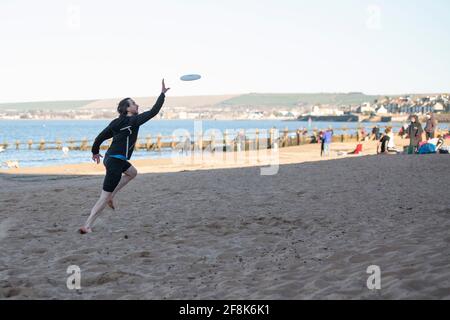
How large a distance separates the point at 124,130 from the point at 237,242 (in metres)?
2.04

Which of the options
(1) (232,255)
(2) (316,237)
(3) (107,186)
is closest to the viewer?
(1) (232,255)

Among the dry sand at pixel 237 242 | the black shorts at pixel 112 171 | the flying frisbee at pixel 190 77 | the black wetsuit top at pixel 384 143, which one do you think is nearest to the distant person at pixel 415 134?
the black wetsuit top at pixel 384 143

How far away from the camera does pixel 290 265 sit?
577 cm

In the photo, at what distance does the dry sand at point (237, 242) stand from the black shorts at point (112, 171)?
66 cm

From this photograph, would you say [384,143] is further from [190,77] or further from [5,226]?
[5,226]

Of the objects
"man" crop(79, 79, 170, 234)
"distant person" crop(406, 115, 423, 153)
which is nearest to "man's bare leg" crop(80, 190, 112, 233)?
"man" crop(79, 79, 170, 234)

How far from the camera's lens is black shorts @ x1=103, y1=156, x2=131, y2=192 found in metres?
7.51

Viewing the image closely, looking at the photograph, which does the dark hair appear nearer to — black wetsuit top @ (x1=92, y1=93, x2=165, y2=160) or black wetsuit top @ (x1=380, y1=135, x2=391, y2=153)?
black wetsuit top @ (x1=92, y1=93, x2=165, y2=160)

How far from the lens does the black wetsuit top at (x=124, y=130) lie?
24.2 ft

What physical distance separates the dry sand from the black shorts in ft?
2.17
